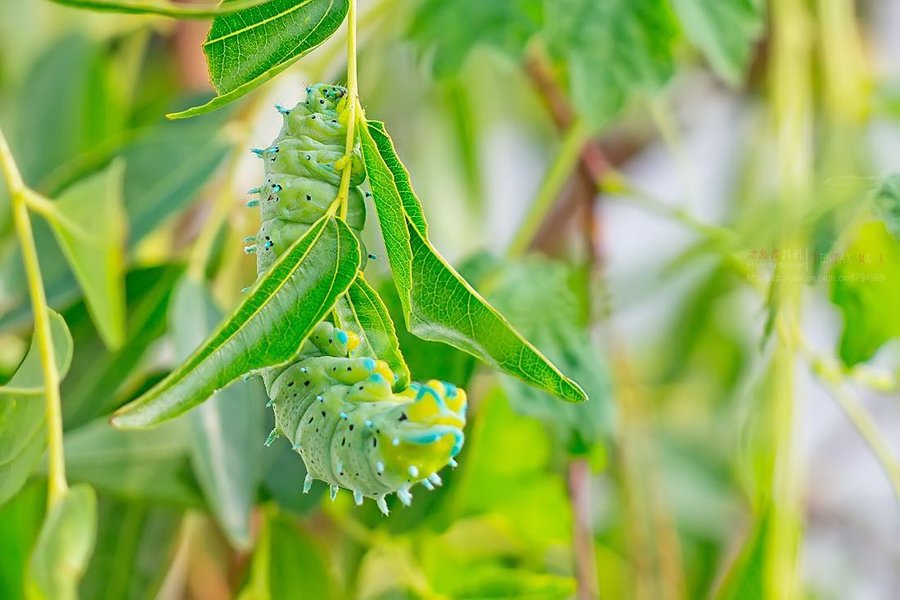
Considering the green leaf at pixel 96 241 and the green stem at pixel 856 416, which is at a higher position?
the green stem at pixel 856 416

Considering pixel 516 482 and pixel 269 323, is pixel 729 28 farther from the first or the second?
pixel 269 323

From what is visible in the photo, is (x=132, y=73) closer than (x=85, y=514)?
No

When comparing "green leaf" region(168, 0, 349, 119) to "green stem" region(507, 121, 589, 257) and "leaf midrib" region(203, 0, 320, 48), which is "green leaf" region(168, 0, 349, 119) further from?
"green stem" region(507, 121, 589, 257)

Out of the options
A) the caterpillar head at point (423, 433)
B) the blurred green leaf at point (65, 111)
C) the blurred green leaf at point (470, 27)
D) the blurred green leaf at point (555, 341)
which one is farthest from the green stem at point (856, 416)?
the blurred green leaf at point (65, 111)

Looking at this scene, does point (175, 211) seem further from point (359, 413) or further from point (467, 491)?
point (359, 413)

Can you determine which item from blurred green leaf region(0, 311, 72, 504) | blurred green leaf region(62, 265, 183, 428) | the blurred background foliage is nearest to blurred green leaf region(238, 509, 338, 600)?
the blurred background foliage

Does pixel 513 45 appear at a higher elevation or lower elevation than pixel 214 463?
higher

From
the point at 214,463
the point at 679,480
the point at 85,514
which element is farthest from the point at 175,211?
the point at 679,480

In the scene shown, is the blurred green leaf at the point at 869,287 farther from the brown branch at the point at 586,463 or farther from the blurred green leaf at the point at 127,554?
the blurred green leaf at the point at 127,554
